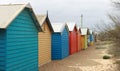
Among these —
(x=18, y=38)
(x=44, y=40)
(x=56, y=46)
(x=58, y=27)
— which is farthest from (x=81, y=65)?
(x=18, y=38)

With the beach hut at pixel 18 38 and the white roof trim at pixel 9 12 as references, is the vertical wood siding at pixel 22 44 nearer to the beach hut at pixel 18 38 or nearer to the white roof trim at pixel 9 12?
the beach hut at pixel 18 38

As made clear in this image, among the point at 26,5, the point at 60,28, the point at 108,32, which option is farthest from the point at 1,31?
the point at 60,28

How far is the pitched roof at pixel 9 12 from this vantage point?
12.2 metres

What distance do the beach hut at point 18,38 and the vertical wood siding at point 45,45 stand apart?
16.7 feet

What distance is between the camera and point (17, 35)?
44.8 feet

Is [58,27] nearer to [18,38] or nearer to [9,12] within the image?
[18,38]

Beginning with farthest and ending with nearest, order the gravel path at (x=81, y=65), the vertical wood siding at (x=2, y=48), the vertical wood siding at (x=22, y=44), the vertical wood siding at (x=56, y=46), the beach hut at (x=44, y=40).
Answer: the vertical wood siding at (x=56, y=46), the beach hut at (x=44, y=40), the gravel path at (x=81, y=65), the vertical wood siding at (x=22, y=44), the vertical wood siding at (x=2, y=48)

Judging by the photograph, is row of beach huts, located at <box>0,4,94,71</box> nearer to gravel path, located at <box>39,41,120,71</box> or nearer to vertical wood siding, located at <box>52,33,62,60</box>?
gravel path, located at <box>39,41,120,71</box>

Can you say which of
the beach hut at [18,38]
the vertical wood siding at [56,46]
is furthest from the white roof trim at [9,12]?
the vertical wood siding at [56,46]

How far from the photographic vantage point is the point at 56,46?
2653 cm

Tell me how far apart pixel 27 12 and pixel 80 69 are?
6466 millimetres

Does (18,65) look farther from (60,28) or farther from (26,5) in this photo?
(60,28)

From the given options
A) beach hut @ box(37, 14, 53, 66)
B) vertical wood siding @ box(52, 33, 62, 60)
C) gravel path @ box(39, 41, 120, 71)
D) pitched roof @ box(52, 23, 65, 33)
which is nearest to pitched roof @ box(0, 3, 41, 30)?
gravel path @ box(39, 41, 120, 71)

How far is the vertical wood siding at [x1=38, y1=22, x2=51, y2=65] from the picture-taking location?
71.4 ft
